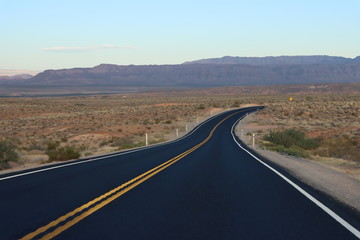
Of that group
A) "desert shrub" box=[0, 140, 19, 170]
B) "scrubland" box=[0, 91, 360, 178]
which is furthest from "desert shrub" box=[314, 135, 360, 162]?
"desert shrub" box=[0, 140, 19, 170]

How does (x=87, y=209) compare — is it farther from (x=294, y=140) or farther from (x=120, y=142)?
(x=120, y=142)

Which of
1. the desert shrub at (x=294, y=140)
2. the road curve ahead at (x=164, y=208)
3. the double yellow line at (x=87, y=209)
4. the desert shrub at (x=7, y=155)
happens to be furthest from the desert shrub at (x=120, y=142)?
the double yellow line at (x=87, y=209)

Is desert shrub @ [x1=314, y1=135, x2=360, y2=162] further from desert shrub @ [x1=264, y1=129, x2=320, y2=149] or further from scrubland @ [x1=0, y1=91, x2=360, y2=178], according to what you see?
desert shrub @ [x1=264, y1=129, x2=320, y2=149]

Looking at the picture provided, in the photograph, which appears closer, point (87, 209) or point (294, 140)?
point (87, 209)

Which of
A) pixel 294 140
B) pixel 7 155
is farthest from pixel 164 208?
pixel 294 140

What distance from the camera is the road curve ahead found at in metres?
6.29

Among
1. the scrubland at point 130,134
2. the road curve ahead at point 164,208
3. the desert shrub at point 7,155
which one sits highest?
the road curve ahead at point 164,208

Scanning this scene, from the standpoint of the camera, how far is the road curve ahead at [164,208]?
20.6ft

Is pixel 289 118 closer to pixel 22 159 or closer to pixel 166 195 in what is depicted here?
pixel 22 159

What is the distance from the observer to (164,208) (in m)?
7.95

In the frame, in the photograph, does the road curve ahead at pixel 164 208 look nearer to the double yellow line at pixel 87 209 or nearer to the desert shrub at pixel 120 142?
the double yellow line at pixel 87 209

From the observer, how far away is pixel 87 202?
8.41 meters

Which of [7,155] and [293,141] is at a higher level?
[7,155]

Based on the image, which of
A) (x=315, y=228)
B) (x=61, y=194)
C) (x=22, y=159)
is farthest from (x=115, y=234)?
(x=22, y=159)
